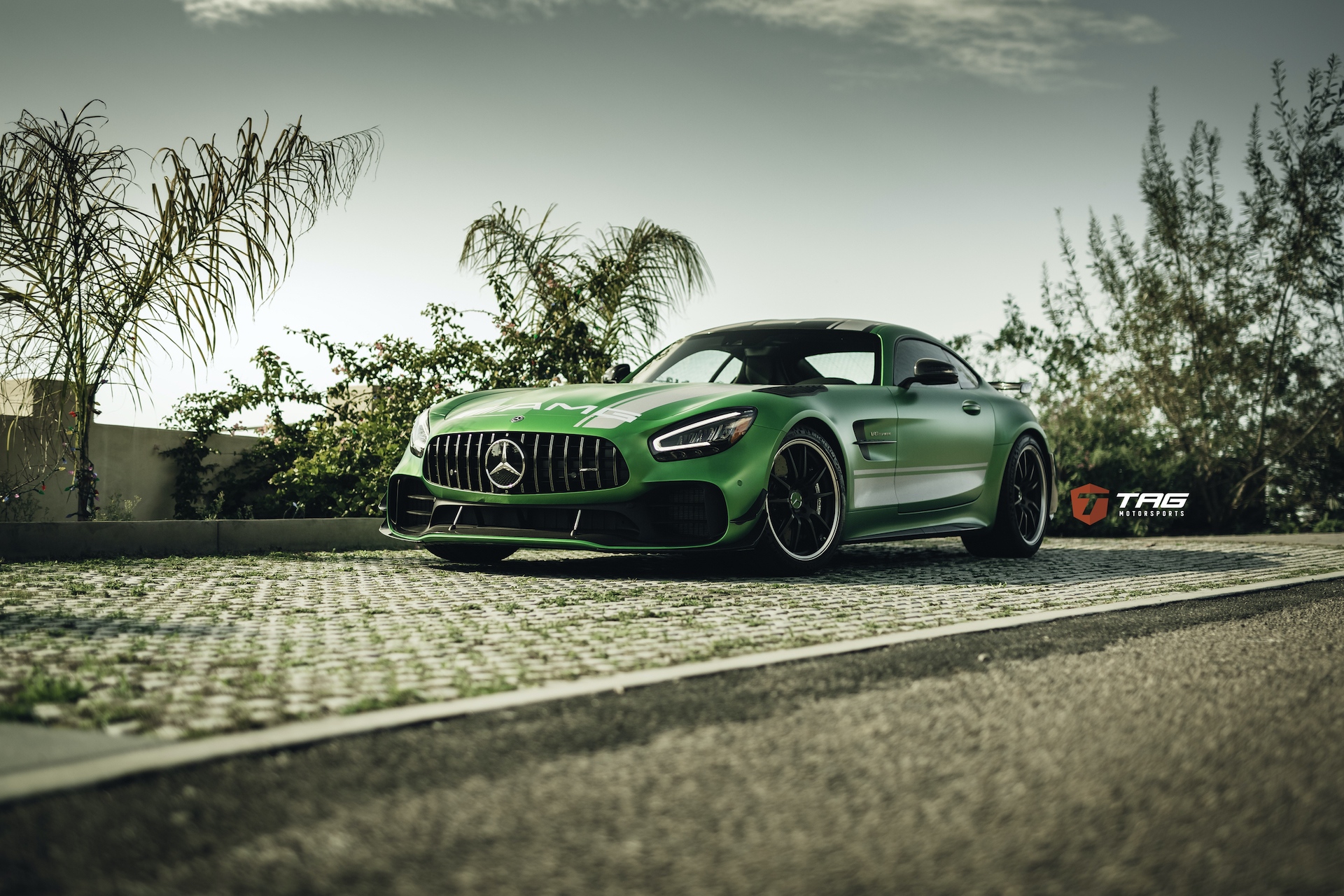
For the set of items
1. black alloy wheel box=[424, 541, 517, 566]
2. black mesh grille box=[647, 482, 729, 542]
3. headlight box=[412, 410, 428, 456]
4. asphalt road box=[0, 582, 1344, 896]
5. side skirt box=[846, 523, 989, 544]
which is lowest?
asphalt road box=[0, 582, 1344, 896]

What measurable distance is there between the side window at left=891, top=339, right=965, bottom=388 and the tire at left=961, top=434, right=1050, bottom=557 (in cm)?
83

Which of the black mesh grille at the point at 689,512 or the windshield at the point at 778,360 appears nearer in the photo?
the black mesh grille at the point at 689,512

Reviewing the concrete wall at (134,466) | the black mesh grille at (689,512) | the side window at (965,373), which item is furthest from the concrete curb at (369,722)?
the concrete wall at (134,466)

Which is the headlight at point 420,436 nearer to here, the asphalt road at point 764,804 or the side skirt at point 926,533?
the side skirt at point 926,533

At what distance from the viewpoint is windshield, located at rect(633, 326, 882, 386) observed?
7.53 m

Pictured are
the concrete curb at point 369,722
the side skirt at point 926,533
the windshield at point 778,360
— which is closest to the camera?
the concrete curb at point 369,722

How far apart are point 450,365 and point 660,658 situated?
6958 millimetres

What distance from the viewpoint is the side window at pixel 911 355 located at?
7777mm

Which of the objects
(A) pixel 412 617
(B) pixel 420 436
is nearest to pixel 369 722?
(A) pixel 412 617

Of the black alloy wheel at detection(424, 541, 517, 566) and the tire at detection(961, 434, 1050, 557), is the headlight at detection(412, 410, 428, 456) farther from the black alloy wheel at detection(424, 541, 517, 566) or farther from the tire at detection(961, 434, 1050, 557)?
the tire at detection(961, 434, 1050, 557)

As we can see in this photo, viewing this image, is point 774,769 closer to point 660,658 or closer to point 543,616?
point 660,658

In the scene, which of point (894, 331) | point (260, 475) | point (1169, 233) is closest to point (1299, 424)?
point (1169, 233)

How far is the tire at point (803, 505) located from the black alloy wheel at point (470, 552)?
1.71m

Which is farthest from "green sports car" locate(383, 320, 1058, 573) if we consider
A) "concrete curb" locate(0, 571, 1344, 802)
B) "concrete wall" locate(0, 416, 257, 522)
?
"concrete wall" locate(0, 416, 257, 522)
